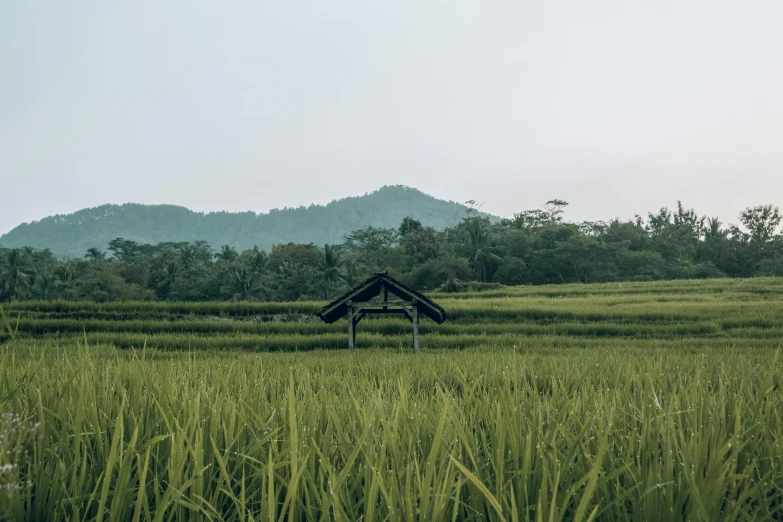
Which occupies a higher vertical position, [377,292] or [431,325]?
[377,292]

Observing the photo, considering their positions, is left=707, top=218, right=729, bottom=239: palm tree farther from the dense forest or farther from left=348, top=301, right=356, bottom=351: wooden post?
left=348, top=301, right=356, bottom=351: wooden post

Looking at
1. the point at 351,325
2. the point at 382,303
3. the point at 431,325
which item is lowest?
the point at 431,325

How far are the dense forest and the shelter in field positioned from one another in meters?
30.4

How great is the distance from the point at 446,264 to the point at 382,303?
4175cm

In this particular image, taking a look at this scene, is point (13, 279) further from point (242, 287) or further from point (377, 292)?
point (377, 292)

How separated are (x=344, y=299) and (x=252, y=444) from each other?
45.9 feet

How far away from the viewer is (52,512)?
112 centimetres

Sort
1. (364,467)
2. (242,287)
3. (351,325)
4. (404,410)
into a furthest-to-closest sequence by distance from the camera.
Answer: (242,287) → (351,325) → (404,410) → (364,467)

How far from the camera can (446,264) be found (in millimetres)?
56469

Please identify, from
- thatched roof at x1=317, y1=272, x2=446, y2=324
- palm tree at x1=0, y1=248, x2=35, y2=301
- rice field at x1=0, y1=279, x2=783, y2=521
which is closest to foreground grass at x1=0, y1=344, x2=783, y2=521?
rice field at x1=0, y1=279, x2=783, y2=521

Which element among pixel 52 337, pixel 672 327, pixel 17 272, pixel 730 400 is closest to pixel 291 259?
pixel 17 272

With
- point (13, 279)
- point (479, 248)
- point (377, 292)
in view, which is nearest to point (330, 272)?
point (479, 248)

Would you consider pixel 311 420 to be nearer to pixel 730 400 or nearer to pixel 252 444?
pixel 252 444

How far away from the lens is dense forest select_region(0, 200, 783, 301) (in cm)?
5569
